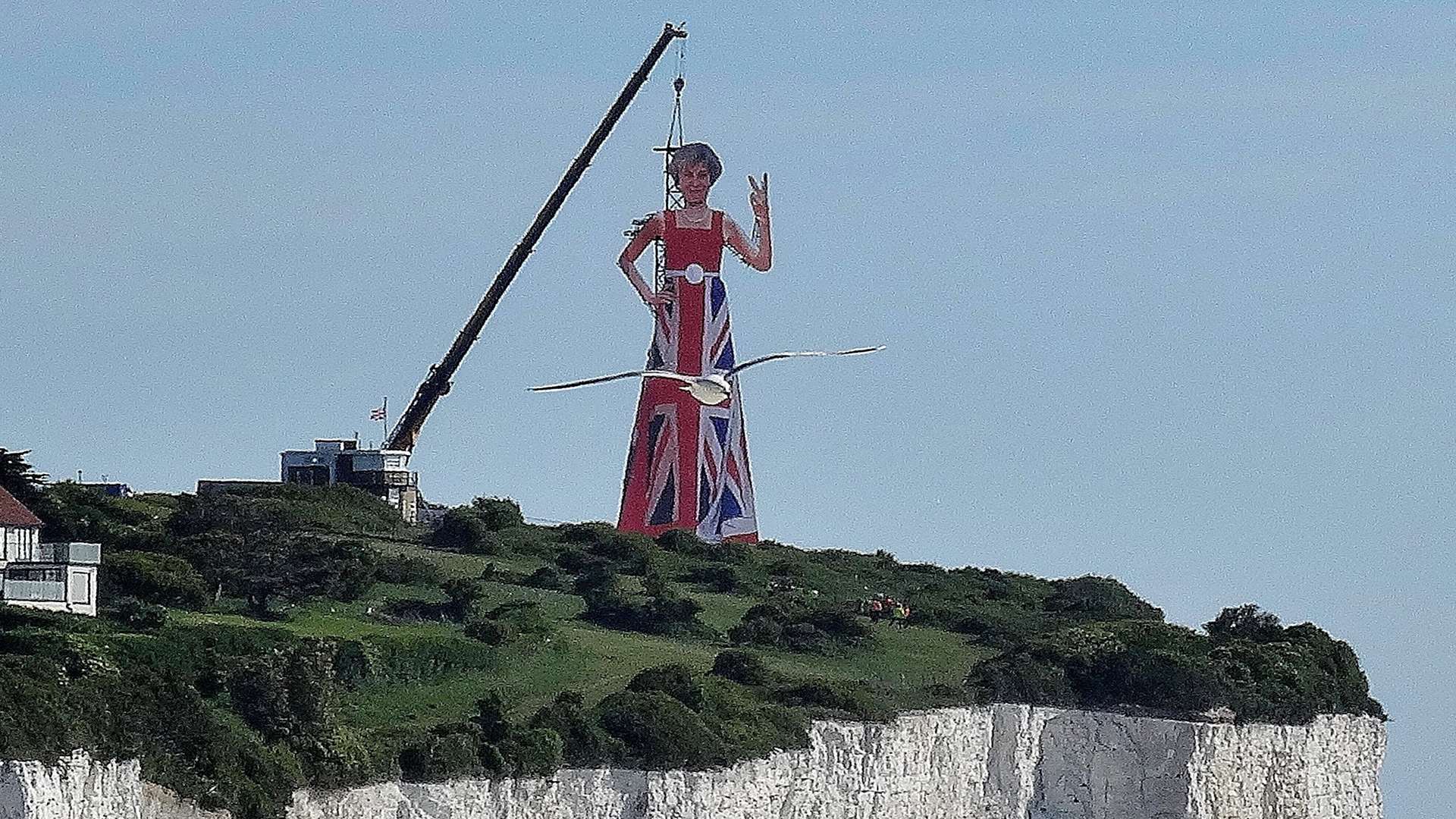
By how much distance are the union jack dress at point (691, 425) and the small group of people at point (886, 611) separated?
1167 centimetres

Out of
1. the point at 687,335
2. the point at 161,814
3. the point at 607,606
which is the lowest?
the point at 161,814

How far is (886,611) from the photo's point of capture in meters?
102

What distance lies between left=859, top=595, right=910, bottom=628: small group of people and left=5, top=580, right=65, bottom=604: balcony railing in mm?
33421

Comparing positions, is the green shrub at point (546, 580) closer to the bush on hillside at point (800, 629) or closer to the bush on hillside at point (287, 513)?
the bush on hillside at point (800, 629)

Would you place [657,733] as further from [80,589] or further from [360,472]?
[360,472]

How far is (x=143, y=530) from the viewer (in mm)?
88812

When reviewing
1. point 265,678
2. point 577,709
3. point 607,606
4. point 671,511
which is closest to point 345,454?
point 671,511

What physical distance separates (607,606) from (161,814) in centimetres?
3364

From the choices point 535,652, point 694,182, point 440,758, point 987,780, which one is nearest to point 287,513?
point 535,652

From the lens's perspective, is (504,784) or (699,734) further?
(699,734)

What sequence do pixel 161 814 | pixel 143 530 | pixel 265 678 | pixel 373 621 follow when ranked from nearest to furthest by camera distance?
pixel 161 814
pixel 265 678
pixel 373 621
pixel 143 530

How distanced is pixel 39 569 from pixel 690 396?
1750 inches

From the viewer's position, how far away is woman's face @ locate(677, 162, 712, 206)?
4525 inches

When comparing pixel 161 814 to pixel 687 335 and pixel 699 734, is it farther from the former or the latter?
pixel 687 335
